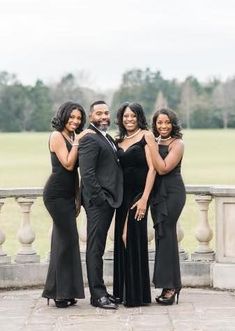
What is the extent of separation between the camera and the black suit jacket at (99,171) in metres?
6.99

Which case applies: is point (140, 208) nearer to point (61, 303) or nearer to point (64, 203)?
point (64, 203)

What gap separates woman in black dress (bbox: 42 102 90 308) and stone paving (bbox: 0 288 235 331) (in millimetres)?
196

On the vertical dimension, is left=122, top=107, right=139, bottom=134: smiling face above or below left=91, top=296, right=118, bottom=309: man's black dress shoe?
above

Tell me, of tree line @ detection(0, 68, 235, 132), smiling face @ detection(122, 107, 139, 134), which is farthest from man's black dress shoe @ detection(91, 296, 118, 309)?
tree line @ detection(0, 68, 235, 132)

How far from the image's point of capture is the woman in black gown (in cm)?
717

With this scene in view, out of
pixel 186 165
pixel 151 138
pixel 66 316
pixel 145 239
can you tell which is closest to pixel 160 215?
pixel 145 239

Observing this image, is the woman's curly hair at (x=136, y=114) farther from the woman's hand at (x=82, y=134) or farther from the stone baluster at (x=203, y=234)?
the stone baluster at (x=203, y=234)

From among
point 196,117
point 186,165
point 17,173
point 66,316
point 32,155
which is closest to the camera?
point 66,316

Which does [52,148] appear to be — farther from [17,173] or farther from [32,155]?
[32,155]

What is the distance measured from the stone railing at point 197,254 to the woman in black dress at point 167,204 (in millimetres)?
895

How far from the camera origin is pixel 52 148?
714cm

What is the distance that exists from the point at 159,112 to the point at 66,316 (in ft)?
6.31

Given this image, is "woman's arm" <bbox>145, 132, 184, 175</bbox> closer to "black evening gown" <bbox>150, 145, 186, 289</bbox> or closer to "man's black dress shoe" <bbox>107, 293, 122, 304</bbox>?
"black evening gown" <bbox>150, 145, 186, 289</bbox>

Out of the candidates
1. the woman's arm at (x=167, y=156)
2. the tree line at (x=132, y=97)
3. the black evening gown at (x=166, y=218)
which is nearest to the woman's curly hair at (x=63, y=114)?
the woman's arm at (x=167, y=156)
